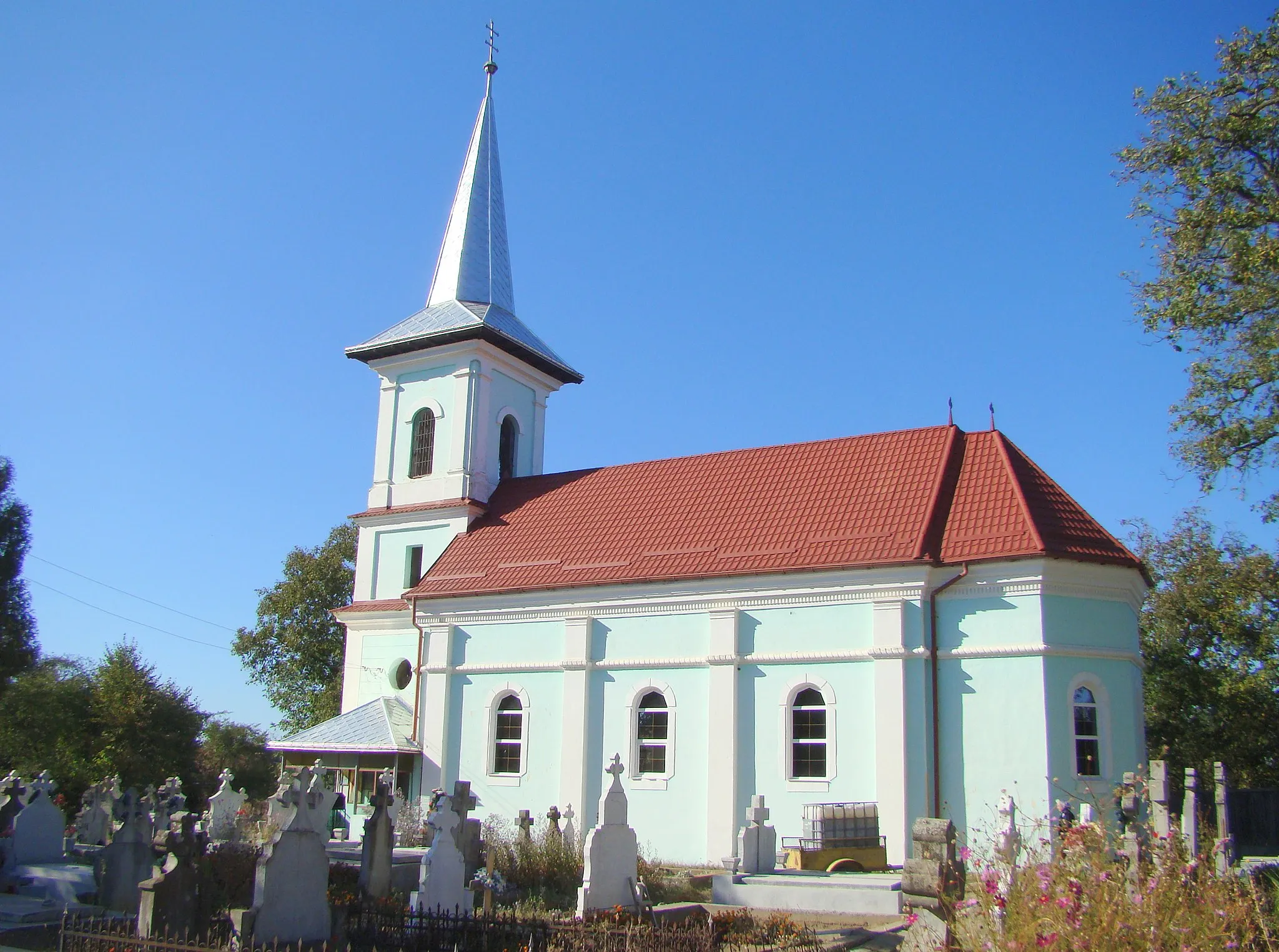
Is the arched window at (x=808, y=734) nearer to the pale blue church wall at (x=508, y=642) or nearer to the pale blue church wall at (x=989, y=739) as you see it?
the pale blue church wall at (x=989, y=739)

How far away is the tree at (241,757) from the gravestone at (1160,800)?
36.8 metres

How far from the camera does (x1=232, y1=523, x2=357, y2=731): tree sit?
46.1 metres

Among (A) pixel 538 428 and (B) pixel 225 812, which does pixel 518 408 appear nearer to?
(A) pixel 538 428

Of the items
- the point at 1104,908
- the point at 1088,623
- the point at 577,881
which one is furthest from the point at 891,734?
the point at 1104,908

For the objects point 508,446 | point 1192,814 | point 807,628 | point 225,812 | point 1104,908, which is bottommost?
point 225,812

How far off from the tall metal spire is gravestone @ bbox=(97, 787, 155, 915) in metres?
20.5

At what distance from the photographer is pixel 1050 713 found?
19594mm

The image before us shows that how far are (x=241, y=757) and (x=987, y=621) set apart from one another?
38959 mm

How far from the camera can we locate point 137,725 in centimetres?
3291

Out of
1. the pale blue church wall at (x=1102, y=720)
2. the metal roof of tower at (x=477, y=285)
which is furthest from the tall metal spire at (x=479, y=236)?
the pale blue church wall at (x=1102, y=720)

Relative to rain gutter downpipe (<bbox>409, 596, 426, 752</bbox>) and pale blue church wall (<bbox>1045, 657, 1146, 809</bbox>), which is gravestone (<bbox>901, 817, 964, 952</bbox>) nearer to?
pale blue church wall (<bbox>1045, 657, 1146, 809</bbox>)

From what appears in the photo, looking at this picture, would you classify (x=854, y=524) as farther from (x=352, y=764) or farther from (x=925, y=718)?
(x=352, y=764)

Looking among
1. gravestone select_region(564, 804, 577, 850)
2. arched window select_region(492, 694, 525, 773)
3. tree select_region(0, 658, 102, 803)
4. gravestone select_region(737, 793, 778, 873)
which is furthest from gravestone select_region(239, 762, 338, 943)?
tree select_region(0, 658, 102, 803)

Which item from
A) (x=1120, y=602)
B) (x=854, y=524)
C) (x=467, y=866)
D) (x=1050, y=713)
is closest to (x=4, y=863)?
(x=467, y=866)
